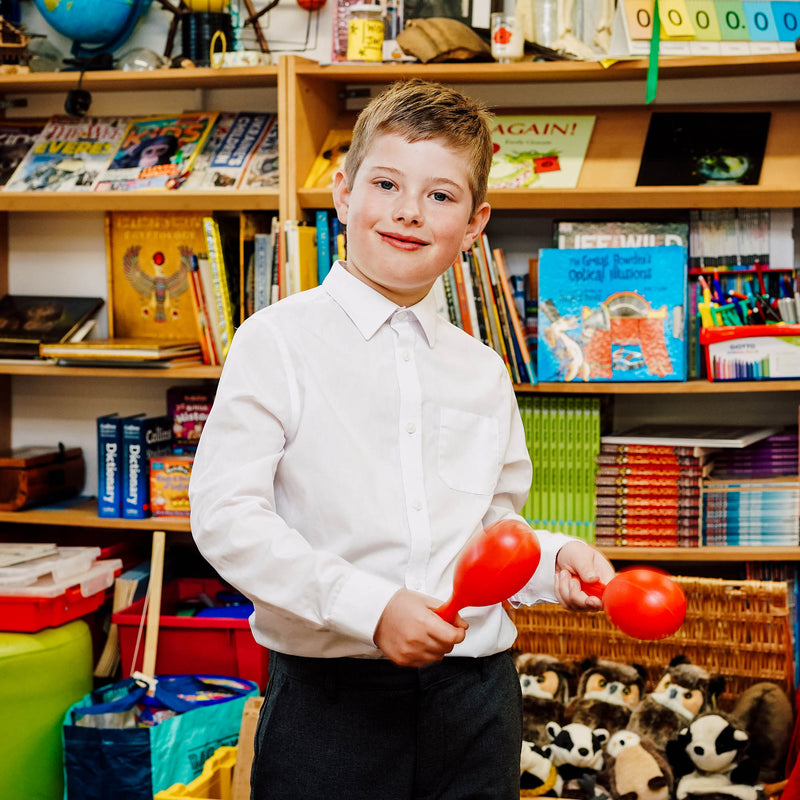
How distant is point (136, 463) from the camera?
2.52 metres

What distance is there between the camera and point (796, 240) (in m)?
2.49

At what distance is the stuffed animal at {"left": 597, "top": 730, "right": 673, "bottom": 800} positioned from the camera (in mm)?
1886

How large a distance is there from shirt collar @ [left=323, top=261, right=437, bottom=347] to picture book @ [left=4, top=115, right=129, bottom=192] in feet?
4.90

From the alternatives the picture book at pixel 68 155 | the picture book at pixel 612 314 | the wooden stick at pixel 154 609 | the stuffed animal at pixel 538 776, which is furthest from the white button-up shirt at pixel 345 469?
the picture book at pixel 68 155

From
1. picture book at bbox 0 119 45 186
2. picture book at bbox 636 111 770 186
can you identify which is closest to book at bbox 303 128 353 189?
picture book at bbox 636 111 770 186

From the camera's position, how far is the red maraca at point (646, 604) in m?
0.95

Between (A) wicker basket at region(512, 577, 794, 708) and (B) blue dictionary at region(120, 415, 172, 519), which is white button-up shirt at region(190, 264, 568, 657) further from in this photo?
(B) blue dictionary at region(120, 415, 172, 519)

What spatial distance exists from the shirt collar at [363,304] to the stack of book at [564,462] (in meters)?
1.18

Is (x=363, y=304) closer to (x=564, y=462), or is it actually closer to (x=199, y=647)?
(x=564, y=462)

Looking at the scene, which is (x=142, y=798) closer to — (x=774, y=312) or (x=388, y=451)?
(x=388, y=451)

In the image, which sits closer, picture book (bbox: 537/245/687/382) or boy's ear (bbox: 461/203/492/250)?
boy's ear (bbox: 461/203/492/250)

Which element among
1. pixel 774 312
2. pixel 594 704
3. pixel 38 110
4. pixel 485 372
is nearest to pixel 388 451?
pixel 485 372

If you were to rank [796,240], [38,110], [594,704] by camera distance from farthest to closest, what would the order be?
[38,110] → [796,240] → [594,704]

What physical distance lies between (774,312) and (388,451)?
4.76 ft
